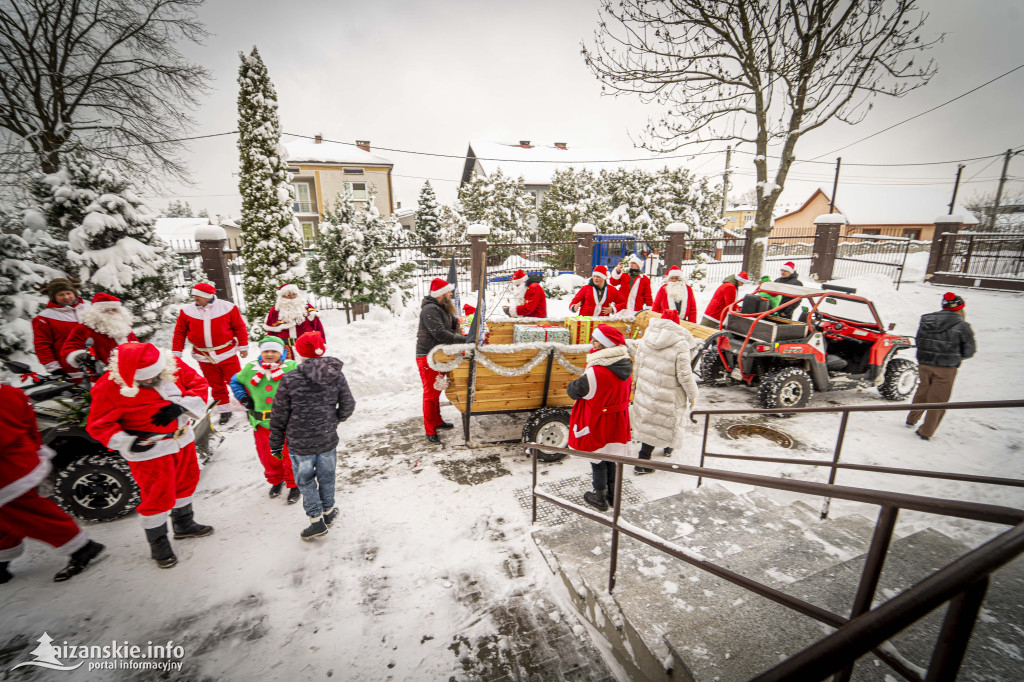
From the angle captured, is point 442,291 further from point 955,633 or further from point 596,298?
point 955,633

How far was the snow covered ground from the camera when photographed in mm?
2662

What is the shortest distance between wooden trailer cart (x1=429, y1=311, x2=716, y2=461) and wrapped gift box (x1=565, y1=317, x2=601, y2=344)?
0.79 metres

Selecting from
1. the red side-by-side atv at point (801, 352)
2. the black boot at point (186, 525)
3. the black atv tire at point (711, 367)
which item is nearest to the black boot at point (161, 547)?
the black boot at point (186, 525)

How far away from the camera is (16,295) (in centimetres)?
605

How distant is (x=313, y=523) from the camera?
145 inches

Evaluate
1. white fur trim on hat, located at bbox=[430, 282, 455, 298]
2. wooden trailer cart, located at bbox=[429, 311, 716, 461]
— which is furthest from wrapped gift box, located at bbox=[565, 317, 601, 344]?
white fur trim on hat, located at bbox=[430, 282, 455, 298]

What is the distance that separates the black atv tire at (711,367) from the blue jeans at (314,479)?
6160mm

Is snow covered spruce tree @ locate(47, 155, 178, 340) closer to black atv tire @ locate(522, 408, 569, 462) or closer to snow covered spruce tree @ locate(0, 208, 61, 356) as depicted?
snow covered spruce tree @ locate(0, 208, 61, 356)

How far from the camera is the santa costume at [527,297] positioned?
6590 mm

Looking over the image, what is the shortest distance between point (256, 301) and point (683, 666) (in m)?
10.6

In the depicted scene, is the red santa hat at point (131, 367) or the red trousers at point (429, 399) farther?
the red trousers at point (429, 399)

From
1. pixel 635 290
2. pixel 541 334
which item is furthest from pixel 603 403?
pixel 635 290

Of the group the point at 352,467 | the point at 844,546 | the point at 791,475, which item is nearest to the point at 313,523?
the point at 352,467

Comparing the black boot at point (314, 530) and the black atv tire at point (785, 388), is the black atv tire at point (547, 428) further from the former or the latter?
the black atv tire at point (785, 388)
